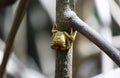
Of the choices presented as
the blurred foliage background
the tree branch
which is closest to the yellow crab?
the tree branch

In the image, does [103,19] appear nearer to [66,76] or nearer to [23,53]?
[23,53]

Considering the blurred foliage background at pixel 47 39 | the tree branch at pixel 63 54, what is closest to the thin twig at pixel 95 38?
the tree branch at pixel 63 54

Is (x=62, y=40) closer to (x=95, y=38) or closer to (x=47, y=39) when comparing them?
(x=95, y=38)

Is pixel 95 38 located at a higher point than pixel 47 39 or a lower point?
higher

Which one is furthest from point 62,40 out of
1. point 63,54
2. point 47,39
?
point 47,39

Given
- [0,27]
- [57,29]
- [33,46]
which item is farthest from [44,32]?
[57,29]

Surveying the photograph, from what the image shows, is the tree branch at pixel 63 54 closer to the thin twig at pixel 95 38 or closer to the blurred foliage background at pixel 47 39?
the thin twig at pixel 95 38

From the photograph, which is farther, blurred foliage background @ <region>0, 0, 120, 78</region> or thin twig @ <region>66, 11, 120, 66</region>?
blurred foliage background @ <region>0, 0, 120, 78</region>

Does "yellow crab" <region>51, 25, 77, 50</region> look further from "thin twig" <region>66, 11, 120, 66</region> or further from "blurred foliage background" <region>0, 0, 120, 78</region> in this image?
"blurred foliage background" <region>0, 0, 120, 78</region>
